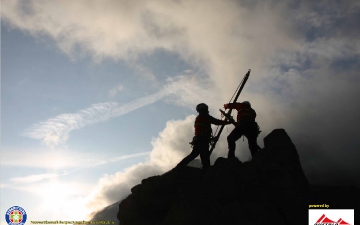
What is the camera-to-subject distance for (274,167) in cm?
1269

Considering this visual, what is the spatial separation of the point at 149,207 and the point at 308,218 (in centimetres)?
784

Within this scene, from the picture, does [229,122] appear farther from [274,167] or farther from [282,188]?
[282,188]

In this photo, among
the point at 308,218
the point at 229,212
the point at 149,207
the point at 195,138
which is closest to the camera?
the point at 229,212

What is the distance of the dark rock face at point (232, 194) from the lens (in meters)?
10.7

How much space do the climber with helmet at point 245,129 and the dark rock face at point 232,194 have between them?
→ 40.8 inches

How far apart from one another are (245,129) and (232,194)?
4602 mm

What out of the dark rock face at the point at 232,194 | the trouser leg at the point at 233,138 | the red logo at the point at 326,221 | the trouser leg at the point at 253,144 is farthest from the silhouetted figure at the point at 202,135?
the red logo at the point at 326,221

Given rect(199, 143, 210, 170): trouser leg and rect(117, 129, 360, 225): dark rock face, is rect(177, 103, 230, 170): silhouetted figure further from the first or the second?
A: rect(117, 129, 360, 225): dark rock face

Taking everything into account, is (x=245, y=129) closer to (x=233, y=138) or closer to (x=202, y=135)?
(x=233, y=138)

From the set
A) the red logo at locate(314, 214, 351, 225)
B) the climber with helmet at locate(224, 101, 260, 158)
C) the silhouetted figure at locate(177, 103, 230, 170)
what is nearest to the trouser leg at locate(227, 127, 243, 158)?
the climber with helmet at locate(224, 101, 260, 158)

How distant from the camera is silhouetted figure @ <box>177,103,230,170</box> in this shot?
46.3 feet

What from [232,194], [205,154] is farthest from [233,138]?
[232,194]

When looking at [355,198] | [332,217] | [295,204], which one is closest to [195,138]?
[295,204]

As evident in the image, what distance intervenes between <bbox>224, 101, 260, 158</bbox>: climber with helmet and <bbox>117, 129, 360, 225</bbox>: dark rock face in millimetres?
1037
